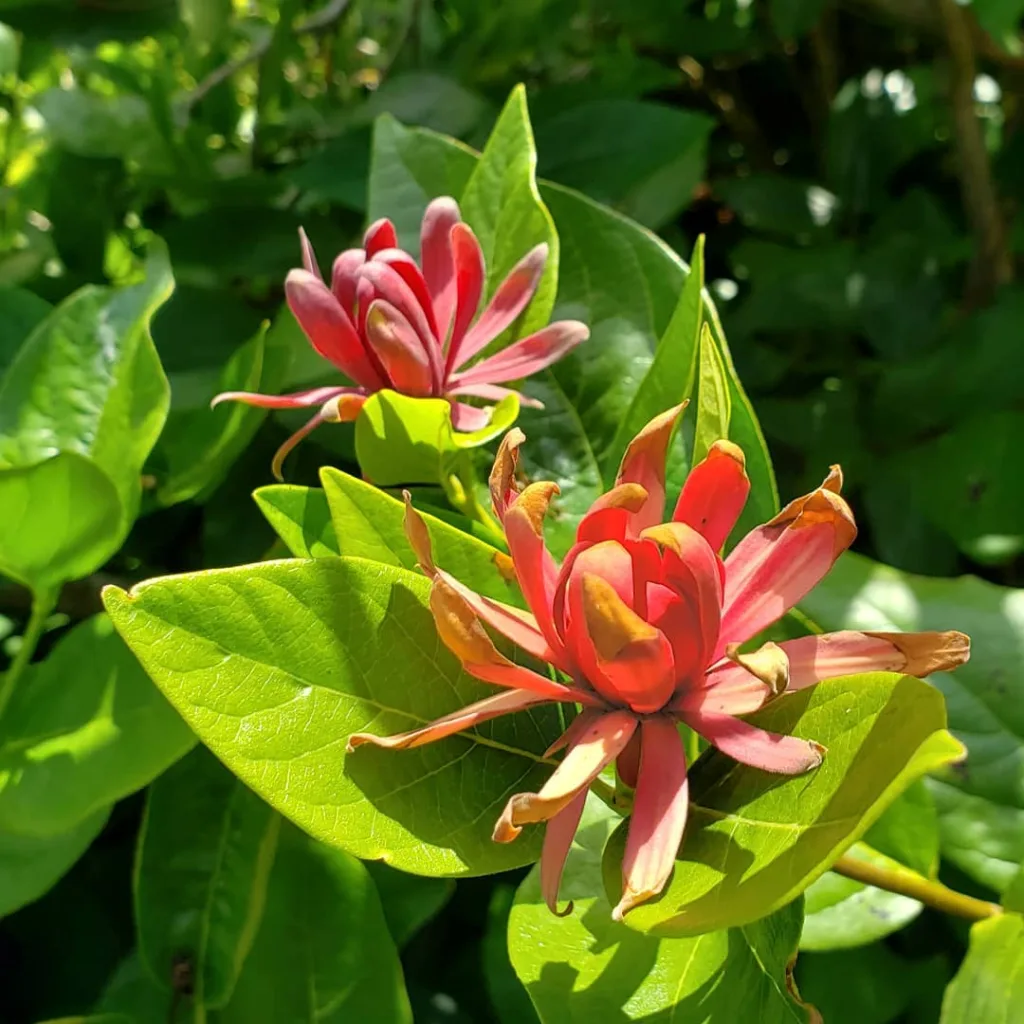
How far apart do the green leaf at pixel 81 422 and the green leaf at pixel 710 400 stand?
325 millimetres

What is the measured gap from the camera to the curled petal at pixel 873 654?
0.34 meters

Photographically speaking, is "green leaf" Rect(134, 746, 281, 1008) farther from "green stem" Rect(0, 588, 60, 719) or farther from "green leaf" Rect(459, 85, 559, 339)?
"green leaf" Rect(459, 85, 559, 339)

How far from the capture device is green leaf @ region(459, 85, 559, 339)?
0.52 meters

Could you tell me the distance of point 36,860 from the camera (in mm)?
559

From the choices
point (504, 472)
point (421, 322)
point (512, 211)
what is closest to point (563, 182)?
point (512, 211)

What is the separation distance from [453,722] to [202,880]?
0.32 m

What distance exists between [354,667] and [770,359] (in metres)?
0.73

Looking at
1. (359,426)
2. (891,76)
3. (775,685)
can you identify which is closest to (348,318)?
(359,426)

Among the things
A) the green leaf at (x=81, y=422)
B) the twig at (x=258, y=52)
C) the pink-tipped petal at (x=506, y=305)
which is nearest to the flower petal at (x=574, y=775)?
the pink-tipped petal at (x=506, y=305)

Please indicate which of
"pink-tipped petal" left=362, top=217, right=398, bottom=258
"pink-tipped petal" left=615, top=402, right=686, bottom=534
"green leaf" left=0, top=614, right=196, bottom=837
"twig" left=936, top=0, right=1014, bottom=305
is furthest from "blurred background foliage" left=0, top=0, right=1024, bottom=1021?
"pink-tipped petal" left=615, top=402, right=686, bottom=534

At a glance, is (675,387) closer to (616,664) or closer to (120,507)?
(616,664)

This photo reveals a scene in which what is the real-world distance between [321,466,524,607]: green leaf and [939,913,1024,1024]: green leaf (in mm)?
259

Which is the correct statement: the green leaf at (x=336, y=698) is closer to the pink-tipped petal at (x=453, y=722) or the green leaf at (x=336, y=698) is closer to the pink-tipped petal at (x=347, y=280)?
the pink-tipped petal at (x=453, y=722)

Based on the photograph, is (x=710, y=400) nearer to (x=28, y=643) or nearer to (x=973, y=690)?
(x=973, y=690)
